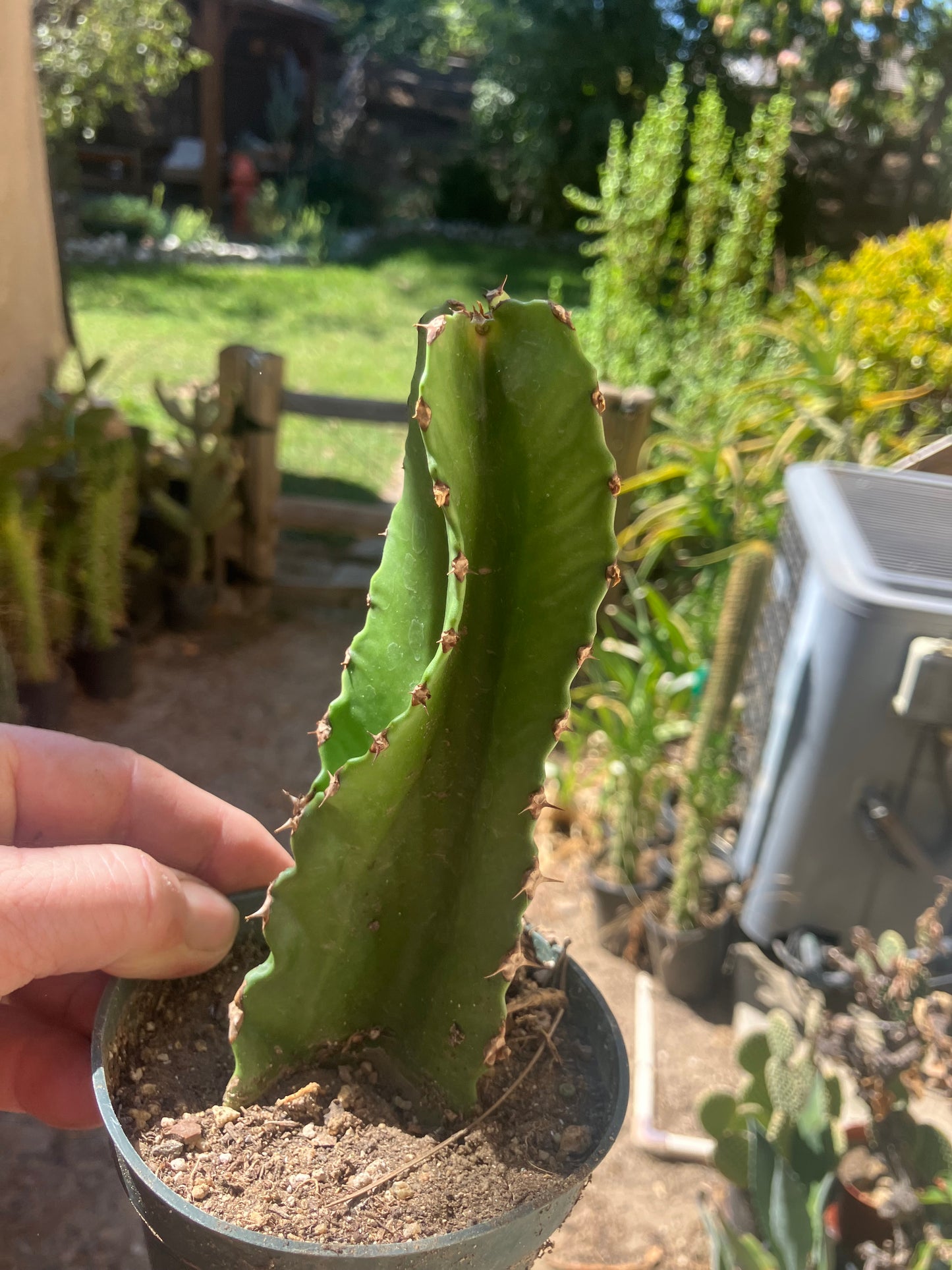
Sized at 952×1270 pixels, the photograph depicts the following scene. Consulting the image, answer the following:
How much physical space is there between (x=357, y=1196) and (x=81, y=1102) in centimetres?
26

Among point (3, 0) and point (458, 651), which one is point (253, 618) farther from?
point (458, 651)

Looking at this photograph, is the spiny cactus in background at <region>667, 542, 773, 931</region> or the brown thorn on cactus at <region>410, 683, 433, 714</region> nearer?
the brown thorn on cactus at <region>410, 683, 433, 714</region>

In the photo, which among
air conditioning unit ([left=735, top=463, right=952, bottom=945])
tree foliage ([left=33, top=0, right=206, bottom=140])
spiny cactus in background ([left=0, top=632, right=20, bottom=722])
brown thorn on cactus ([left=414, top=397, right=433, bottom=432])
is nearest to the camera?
brown thorn on cactus ([left=414, top=397, right=433, bottom=432])

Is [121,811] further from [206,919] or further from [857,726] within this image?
[857,726]

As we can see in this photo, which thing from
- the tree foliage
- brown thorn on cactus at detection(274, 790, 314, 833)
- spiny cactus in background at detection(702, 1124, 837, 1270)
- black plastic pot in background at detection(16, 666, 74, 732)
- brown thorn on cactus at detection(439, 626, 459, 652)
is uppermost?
the tree foliage

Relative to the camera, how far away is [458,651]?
50 cm

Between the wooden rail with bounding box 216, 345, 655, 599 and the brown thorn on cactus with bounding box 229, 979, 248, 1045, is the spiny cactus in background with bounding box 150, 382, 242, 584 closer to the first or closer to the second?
the wooden rail with bounding box 216, 345, 655, 599

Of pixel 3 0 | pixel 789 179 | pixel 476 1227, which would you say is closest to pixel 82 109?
pixel 3 0

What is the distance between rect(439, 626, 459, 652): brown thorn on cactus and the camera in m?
0.45

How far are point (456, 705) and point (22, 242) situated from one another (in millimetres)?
2104

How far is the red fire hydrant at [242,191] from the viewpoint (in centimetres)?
852

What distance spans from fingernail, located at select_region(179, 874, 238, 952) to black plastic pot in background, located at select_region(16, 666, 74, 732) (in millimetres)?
1552

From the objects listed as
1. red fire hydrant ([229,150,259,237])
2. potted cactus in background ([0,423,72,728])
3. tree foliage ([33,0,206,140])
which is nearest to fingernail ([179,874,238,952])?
potted cactus in background ([0,423,72,728])

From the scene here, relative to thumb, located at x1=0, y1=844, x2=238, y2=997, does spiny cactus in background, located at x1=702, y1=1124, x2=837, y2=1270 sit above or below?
below
